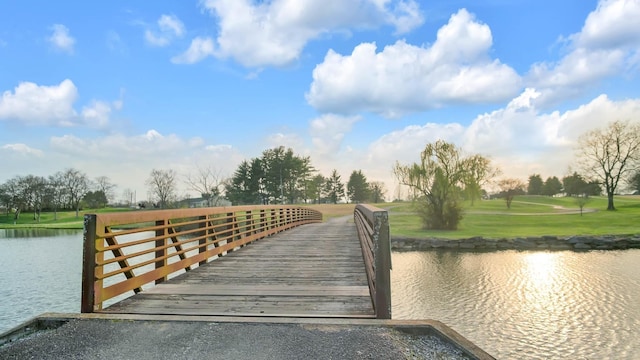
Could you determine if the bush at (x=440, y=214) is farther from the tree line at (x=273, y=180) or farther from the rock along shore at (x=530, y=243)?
the tree line at (x=273, y=180)

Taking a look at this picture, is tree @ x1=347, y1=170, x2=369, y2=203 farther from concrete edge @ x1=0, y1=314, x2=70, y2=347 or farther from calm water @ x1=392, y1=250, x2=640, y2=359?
concrete edge @ x1=0, y1=314, x2=70, y2=347

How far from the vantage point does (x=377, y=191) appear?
76.6 m

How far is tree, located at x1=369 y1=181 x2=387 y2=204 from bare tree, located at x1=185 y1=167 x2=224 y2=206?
3447cm

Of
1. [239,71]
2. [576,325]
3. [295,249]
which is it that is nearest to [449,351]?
[295,249]

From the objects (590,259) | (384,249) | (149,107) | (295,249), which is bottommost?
(590,259)

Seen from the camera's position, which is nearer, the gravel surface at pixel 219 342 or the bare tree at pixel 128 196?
the gravel surface at pixel 219 342

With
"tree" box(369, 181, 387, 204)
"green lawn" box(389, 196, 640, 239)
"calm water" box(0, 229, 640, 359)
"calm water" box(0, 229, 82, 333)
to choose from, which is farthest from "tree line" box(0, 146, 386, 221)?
"calm water" box(0, 229, 640, 359)

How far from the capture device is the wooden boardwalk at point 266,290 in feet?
12.1

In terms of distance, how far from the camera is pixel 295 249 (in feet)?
27.2

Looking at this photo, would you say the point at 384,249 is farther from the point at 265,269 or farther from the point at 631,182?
the point at 631,182

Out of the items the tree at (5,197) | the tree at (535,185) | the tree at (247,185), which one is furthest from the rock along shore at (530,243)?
the tree at (5,197)

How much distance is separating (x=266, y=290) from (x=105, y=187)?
78.5 metres

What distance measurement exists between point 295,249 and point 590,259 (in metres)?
13.7

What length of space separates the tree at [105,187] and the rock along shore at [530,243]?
66.8m
